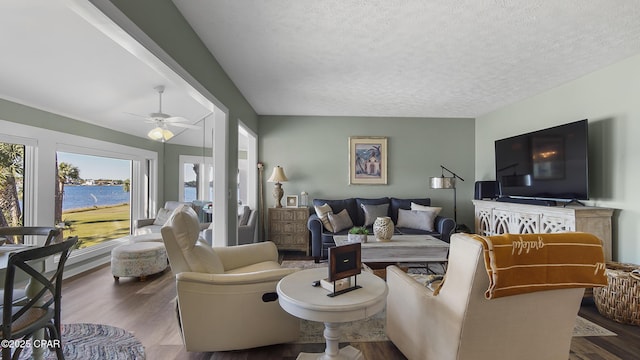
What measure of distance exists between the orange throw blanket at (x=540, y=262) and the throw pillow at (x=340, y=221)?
3116 millimetres

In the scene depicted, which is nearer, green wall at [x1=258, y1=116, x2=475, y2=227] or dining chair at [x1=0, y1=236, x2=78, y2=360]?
dining chair at [x1=0, y1=236, x2=78, y2=360]

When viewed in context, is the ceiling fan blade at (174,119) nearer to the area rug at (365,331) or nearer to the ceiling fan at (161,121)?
the ceiling fan at (161,121)

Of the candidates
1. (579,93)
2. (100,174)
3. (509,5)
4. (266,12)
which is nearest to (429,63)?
(509,5)

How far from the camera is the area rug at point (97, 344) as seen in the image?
2.04 m

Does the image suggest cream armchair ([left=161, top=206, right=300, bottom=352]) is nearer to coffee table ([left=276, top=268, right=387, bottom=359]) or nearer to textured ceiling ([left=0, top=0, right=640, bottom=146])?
coffee table ([left=276, top=268, right=387, bottom=359])

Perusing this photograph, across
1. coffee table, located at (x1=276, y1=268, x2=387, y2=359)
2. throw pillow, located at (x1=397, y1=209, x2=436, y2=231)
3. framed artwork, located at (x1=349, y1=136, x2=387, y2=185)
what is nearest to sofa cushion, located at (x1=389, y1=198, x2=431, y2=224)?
throw pillow, located at (x1=397, y1=209, x2=436, y2=231)

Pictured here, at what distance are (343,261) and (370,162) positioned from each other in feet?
13.2

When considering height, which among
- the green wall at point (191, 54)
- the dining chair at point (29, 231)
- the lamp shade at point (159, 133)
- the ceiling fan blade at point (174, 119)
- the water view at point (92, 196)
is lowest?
the dining chair at point (29, 231)

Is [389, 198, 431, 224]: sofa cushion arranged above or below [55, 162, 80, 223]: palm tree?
below

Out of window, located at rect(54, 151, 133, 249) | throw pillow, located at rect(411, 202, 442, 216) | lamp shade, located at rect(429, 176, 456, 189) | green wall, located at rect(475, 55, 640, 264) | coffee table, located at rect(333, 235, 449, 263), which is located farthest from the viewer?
lamp shade, located at rect(429, 176, 456, 189)

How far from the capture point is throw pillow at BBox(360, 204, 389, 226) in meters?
4.80

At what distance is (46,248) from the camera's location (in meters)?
1.36

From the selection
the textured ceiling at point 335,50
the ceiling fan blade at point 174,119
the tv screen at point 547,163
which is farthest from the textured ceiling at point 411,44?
the ceiling fan blade at point 174,119

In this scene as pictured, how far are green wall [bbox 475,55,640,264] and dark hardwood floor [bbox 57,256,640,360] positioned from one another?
96 cm
